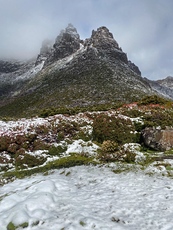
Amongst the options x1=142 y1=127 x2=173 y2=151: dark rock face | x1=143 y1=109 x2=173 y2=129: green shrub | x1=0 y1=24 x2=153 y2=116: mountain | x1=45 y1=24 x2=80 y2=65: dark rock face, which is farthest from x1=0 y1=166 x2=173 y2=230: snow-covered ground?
x1=45 y1=24 x2=80 y2=65: dark rock face

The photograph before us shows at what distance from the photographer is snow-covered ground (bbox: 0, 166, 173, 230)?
30.9ft

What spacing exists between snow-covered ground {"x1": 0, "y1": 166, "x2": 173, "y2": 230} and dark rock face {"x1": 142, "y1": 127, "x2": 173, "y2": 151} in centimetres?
708

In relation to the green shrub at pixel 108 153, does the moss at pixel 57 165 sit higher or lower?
lower

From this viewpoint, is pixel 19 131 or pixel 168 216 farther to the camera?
pixel 19 131

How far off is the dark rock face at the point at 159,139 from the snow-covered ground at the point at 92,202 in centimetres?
708

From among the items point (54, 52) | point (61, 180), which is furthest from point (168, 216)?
point (54, 52)

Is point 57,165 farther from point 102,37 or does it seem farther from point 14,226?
point 102,37

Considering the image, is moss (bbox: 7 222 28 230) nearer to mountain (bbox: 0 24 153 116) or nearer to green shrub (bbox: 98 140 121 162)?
green shrub (bbox: 98 140 121 162)

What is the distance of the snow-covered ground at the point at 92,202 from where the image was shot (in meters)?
9.41

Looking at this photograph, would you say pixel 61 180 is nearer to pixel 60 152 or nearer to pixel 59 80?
pixel 60 152

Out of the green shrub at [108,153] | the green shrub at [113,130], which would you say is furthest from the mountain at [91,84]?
the green shrub at [108,153]

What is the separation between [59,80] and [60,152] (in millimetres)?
101813

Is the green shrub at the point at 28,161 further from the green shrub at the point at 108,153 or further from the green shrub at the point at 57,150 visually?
the green shrub at the point at 108,153

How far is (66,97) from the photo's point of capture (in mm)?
95000
